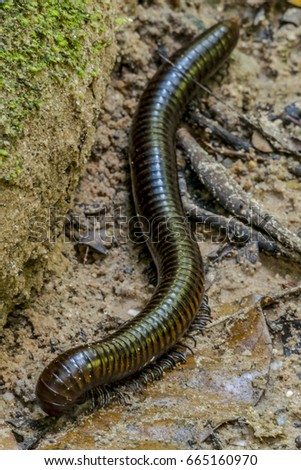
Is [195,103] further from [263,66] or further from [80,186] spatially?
[80,186]

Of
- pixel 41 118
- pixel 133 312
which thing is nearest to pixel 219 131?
pixel 133 312

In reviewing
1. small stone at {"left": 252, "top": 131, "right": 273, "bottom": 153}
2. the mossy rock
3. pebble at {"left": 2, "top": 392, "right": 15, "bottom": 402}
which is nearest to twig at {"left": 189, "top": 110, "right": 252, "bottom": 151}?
small stone at {"left": 252, "top": 131, "right": 273, "bottom": 153}

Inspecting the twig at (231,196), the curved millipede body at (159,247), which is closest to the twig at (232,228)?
the twig at (231,196)

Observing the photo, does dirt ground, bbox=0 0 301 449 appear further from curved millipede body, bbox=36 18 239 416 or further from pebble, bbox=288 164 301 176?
curved millipede body, bbox=36 18 239 416

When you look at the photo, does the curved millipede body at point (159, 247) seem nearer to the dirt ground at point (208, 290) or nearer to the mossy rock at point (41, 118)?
the dirt ground at point (208, 290)

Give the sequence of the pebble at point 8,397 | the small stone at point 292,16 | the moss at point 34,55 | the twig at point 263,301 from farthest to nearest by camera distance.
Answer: the small stone at point 292,16 → the twig at point 263,301 → the pebble at point 8,397 → the moss at point 34,55

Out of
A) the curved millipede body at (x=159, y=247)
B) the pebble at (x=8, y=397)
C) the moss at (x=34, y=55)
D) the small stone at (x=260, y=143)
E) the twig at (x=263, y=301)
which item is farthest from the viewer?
the small stone at (x=260, y=143)
